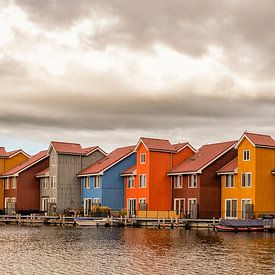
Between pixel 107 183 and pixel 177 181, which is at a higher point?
pixel 177 181

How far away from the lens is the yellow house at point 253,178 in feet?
239

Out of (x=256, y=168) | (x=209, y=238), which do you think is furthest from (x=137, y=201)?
(x=209, y=238)

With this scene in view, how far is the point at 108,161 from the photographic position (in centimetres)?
9381

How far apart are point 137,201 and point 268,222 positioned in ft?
79.3

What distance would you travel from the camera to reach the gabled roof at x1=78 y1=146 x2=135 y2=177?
3588 inches

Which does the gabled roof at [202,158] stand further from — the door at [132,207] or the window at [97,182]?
the window at [97,182]

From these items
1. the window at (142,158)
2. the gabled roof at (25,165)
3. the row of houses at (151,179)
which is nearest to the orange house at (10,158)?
the row of houses at (151,179)

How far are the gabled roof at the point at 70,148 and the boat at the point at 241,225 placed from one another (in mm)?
34763

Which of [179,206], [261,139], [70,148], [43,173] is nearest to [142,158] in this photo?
[179,206]

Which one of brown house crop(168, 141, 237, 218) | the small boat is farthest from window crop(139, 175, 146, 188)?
the small boat

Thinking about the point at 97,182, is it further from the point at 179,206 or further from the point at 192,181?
the point at 192,181

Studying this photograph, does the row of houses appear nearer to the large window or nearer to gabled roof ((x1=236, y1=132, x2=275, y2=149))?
gabled roof ((x1=236, y1=132, x2=275, y2=149))

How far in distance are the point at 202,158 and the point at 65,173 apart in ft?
74.8

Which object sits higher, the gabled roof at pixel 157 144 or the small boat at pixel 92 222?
the gabled roof at pixel 157 144
